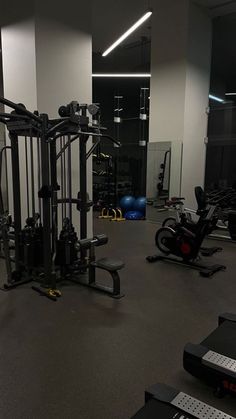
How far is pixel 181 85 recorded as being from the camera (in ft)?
21.8

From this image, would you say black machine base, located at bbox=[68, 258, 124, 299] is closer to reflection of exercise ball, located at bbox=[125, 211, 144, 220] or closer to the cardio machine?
the cardio machine

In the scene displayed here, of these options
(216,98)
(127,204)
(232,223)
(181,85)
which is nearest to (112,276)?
(232,223)

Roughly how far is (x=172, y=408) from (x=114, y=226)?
217 inches

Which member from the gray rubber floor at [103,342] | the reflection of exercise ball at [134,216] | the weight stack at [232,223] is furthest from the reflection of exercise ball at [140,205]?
the gray rubber floor at [103,342]

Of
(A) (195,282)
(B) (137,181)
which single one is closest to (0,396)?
(A) (195,282)

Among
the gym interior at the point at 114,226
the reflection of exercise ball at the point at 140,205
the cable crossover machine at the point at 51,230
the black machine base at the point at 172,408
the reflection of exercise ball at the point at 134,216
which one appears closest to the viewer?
the black machine base at the point at 172,408

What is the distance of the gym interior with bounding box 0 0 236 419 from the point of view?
2.10m

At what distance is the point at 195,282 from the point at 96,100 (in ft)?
26.8

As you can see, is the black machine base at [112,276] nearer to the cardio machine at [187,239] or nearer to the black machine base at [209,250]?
the cardio machine at [187,239]

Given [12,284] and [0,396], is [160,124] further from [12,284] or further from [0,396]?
[0,396]

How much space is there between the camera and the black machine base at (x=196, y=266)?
4.13 metres

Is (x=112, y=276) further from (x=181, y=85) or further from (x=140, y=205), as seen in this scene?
(x=140, y=205)

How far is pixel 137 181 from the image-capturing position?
34.2 ft

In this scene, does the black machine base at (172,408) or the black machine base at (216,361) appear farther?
the black machine base at (216,361)
